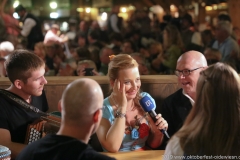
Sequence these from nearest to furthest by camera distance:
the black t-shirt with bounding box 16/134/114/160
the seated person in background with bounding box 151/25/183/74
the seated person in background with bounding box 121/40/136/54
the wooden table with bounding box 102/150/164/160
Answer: the black t-shirt with bounding box 16/134/114/160 < the wooden table with bounding box 102/150/164/160 < the seated person in background with bounding box 151/25/183/74 < the seated person in background with bounding box 121/40/136/54

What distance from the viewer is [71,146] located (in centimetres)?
207

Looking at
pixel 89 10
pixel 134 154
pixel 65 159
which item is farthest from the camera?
pixel 89 10

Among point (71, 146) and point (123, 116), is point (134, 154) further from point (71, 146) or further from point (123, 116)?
point (71, 146)

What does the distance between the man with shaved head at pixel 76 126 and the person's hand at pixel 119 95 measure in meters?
1.23

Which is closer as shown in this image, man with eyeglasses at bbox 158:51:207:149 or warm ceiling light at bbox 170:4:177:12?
man with eyeglasses at bbox 158:51:207:149

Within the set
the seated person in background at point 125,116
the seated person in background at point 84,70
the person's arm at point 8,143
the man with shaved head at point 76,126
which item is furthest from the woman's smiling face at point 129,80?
the man with shaved head at point 76,126

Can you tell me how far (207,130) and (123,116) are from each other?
121 centimetres

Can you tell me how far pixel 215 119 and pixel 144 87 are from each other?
79.4 inches

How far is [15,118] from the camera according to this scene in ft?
10.9

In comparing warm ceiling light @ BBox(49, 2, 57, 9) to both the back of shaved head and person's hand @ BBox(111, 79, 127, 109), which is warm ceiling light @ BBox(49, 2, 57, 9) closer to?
the back of shaved head

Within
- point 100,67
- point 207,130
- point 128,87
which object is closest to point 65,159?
point 207,130

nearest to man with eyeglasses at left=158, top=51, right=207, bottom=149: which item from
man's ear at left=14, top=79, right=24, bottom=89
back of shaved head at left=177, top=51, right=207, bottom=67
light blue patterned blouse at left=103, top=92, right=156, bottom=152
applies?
back of shaved head at left=177, top=51, right=207, bottom=67

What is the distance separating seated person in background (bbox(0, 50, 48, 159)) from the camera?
330 centimetres

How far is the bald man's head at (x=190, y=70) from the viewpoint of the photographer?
12.3ft
